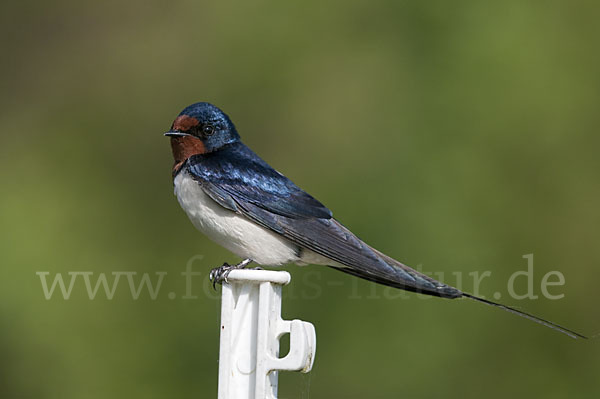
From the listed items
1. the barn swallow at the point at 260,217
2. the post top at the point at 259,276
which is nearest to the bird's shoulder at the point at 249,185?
the barn swallow at the point at 260,217

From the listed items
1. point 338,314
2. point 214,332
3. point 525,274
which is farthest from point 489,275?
point 214,332

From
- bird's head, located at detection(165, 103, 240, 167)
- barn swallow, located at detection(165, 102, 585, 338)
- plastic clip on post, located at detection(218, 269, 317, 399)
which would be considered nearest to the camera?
plastic clip on post, located at detection(218, 269, 317, 399)

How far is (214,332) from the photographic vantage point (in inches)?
152

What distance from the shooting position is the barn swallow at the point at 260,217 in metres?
2.55

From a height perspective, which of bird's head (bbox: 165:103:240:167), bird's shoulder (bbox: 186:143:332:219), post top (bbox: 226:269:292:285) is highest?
bird's head (bbox: 165:103:240:167)

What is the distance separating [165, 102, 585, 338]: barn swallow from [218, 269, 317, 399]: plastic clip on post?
17.4 inches

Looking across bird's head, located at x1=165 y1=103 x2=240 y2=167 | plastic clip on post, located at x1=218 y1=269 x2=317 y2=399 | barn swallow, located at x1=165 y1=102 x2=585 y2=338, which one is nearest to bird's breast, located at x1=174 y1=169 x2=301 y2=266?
barn swallow, located at x1=165 y1=102 x2=585 y2=338

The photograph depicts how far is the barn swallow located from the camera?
100 inches

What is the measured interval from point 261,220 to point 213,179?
19 centimetres

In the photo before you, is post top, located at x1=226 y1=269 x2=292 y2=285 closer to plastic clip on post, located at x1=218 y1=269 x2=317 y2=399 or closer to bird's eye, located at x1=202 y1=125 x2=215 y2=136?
plastic clip on post, located at x1=218 y1=269 x2=317 y2=399

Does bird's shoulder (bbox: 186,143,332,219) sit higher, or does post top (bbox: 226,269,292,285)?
bird's shoulder (bbox: 186,143,332,219)

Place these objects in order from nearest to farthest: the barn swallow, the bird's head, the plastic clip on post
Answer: the plastic clip on post, the barn swallow, the bird's head

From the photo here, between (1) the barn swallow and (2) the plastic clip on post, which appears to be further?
(1) the barn swallow

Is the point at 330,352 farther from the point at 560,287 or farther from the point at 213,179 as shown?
the point at 213,179
